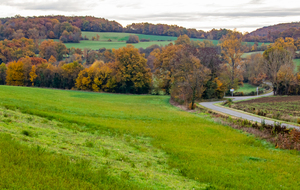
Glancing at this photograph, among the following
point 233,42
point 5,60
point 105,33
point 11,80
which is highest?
point 105,33

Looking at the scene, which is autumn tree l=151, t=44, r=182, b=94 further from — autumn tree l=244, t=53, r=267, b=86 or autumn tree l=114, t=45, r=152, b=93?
autumn tree l=244, t=53, r=267, b=86

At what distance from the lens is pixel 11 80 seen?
260 feet

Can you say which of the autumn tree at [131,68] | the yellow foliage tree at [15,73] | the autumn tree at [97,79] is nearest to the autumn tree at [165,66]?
the autumn tree at [131,68]

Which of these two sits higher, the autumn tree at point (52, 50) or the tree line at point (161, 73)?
the autumn tree at point (52, 50)

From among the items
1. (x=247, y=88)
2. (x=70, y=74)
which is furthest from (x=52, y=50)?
Answer: (x=247, y=88)

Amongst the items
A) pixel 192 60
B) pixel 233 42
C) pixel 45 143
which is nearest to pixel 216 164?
pixel 45 143

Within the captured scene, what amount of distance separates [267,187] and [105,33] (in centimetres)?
16411

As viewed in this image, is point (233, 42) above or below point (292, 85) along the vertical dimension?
above

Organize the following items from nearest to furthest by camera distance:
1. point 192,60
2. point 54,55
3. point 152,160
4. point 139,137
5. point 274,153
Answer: point 152,160 → point 274,153 → point 139,137 → point 192,60 → point 54,55

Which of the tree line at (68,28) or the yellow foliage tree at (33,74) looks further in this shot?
the tree line at (68,28)

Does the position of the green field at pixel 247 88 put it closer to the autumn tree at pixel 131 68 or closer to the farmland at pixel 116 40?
the autumn tree at pixel 131 68

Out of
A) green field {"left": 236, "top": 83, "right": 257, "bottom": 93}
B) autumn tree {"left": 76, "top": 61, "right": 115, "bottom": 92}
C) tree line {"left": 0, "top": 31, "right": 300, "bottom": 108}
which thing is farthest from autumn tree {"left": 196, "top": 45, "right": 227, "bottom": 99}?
green field {"left": 236, "top": 83, "right": 257, "bottom": 93}

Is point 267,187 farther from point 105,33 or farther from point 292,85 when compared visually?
point 105,33

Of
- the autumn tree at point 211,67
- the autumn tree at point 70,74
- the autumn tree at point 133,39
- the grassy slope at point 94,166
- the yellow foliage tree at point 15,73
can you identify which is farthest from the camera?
the autumn tree at point 133,39
